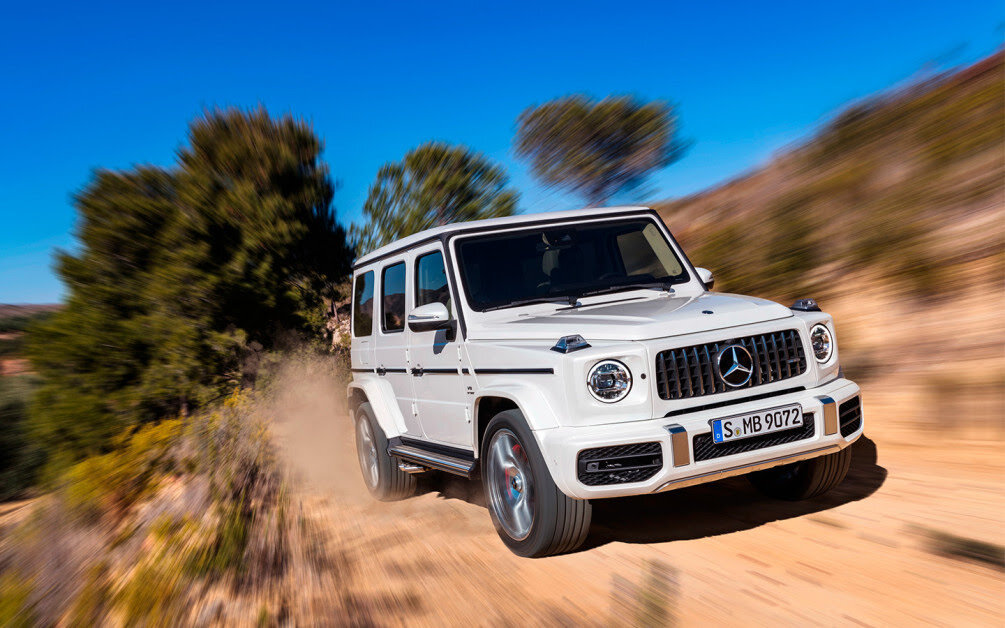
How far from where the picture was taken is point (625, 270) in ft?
18.2

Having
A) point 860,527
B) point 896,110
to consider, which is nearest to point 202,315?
point 896,110

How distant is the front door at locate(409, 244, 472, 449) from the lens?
5223mm

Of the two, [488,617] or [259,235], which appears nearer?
[488,617]

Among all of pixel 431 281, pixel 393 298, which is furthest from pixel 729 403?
pixel 393 298

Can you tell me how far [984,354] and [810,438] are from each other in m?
2.74

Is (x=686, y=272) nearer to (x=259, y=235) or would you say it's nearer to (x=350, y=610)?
(x=350, y=610)

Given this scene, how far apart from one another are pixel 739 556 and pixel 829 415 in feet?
2.78

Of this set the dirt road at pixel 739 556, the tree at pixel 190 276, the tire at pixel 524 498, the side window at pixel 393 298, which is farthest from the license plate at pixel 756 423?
the tree at pixel 190 276

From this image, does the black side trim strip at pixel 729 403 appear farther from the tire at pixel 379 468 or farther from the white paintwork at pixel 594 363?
the tire at pixel 379 468

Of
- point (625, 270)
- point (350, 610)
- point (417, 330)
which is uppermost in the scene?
point (625, 270)

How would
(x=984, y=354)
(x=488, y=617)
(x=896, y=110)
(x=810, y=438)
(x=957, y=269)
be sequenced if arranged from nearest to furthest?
(x=488, y=617) < (x=810, y=438) < (x=984, y=354) < (x=957, y=269) < (x=896, y=110)

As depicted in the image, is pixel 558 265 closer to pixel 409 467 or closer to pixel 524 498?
pixel 524 498

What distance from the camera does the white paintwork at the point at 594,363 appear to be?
3990mm

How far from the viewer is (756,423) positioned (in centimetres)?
407
